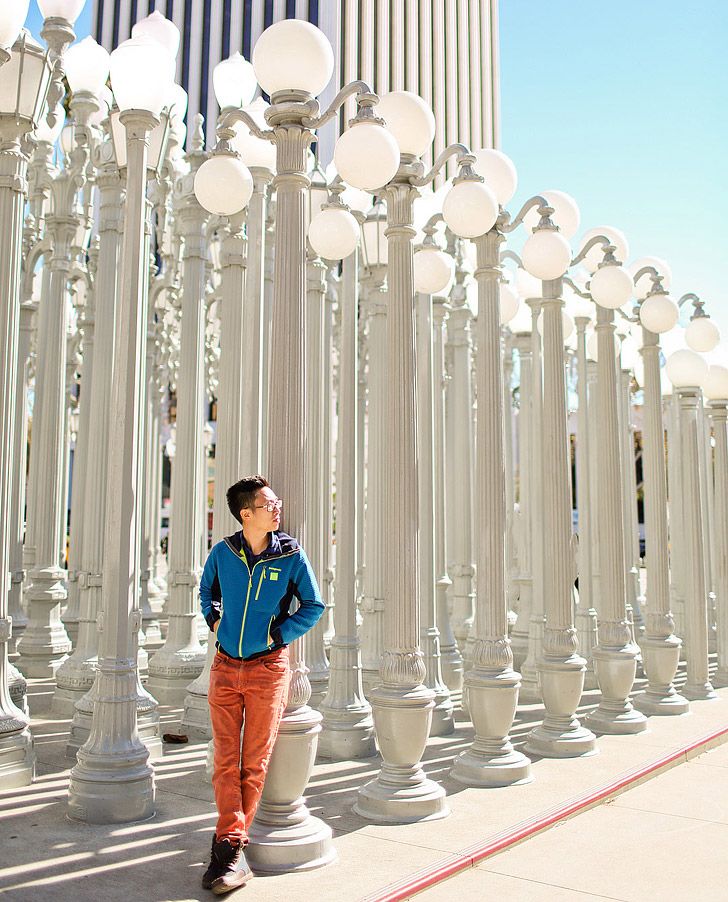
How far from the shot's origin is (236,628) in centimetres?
498

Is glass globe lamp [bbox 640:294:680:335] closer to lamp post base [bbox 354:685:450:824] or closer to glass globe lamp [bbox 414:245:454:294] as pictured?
glass globe lamp [bbox 414:245:454:294]

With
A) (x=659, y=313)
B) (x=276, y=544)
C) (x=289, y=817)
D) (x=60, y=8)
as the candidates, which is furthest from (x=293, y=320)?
(x=659, y=313)

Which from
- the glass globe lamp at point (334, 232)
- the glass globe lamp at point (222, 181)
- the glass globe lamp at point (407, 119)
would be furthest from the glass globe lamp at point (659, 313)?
the glass globe lamp at point (222, 181)

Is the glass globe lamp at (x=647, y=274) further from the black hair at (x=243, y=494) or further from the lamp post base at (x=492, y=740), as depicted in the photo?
the black hair at (x=243, y=494)

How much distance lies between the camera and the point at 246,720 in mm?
4945

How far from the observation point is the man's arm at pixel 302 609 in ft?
16.4

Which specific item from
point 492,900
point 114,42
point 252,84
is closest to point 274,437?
point 492,900

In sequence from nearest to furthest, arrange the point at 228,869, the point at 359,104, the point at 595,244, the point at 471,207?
the point at 228,869 < the point at 359,104 < the point at 471,207 < the point at 595,244

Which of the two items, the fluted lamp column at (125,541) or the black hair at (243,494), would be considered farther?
the fluted lamp column at (125,541)

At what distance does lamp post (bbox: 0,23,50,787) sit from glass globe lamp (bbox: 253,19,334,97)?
2.03 m

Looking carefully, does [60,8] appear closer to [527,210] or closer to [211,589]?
[527,210]

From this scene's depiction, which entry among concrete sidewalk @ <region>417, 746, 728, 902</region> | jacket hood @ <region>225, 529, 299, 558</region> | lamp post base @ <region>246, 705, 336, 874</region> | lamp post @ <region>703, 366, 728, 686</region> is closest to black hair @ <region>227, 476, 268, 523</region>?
jacket hood @ <region>225, 529, 299, 558</region>

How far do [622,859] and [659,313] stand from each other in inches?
264

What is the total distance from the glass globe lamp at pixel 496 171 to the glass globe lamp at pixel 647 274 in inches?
139
